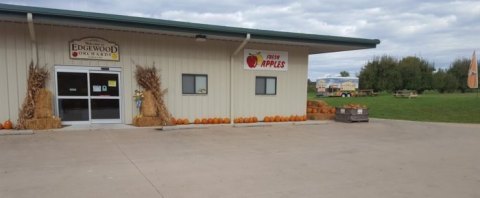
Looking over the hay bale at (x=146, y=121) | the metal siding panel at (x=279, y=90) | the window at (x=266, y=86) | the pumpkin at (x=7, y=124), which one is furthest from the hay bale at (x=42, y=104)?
the window at (x=266, y=86)

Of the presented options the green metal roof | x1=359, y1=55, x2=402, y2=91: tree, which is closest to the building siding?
the green metal roof

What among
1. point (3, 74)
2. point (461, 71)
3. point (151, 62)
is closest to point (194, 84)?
point (151, 62)

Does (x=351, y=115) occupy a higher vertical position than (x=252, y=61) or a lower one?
lower

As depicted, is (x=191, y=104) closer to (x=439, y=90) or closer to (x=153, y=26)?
(x=153, y=26)

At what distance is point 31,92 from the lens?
34.6 ft

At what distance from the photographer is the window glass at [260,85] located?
14.3 metres

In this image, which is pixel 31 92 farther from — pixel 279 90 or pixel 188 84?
pixel 279 90

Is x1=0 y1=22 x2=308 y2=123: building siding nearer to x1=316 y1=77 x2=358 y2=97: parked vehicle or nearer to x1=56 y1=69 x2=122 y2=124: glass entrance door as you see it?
x1=56 y1=69 x2=122 y2=124: glass entrance door

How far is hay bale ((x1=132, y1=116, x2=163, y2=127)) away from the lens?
461 inches

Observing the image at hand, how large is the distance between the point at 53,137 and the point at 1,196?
17.1 feet

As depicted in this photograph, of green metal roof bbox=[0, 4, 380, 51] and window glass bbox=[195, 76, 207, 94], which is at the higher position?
green metal roof bbox=[0, 4, 380, 51]

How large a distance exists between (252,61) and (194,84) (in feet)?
8.88

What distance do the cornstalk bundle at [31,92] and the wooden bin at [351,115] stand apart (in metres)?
11.9

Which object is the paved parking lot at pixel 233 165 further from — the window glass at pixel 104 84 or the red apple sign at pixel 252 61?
the red apple sign at pixel 252 61
